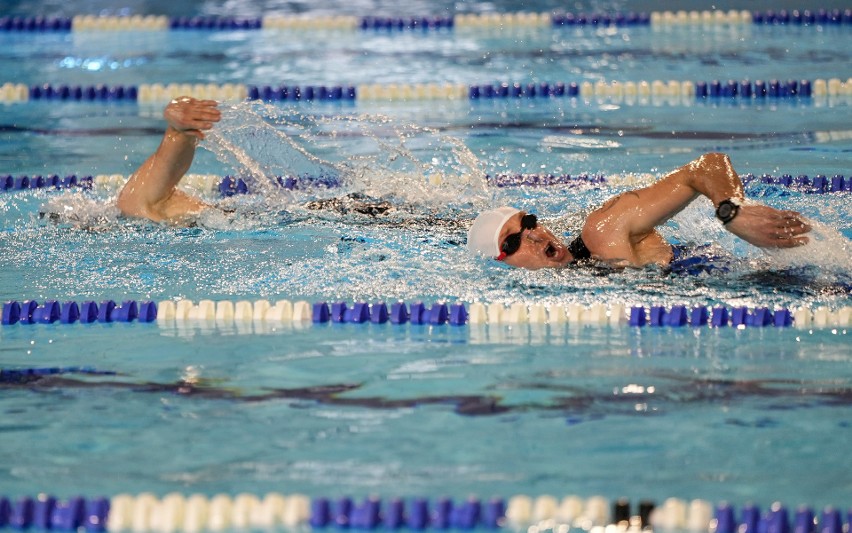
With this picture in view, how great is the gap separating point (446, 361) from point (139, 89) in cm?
414

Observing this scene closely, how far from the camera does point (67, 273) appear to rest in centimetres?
413

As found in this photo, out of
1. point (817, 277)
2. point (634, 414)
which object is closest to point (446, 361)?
point (634, 414)

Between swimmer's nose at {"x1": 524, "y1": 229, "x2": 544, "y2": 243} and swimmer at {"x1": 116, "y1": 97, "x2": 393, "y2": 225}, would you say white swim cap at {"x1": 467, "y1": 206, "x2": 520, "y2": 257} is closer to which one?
swimmer's nose at {"x1": 524, "y1": 229, "x2": 544, "y2": 243}

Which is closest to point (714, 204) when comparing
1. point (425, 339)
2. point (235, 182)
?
point (425, 339)

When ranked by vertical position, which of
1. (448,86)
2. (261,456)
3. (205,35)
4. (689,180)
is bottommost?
(261,456)

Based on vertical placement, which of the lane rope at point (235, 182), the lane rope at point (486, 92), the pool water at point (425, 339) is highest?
the lane rope at point (486, 92)

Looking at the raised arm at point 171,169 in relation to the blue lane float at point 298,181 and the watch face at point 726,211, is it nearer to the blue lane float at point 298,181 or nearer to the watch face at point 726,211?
the blue lane float at point 298,181

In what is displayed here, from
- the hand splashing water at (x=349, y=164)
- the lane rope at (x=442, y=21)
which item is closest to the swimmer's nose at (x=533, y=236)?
the hand splashing water at (x=349, y=164)

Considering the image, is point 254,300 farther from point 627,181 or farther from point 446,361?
point 627,181

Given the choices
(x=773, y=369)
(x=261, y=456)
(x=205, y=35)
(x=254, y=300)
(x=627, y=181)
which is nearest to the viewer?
(x=261, y=456)

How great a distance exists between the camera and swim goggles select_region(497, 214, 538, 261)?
388cm

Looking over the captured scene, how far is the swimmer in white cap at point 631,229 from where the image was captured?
3459mm

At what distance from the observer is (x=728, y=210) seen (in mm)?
3369

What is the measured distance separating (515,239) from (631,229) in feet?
1.17
